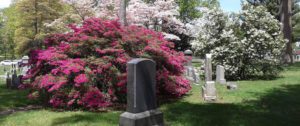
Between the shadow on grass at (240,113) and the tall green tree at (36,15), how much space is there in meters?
26.8

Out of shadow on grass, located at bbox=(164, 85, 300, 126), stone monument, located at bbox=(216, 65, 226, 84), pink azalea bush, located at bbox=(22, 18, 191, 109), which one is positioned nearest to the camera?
shadow on grass, located at bbox=(164, 85, 300, 126)

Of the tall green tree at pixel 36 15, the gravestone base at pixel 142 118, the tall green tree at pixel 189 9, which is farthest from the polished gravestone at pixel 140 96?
the tall green tree at pixel 189 9

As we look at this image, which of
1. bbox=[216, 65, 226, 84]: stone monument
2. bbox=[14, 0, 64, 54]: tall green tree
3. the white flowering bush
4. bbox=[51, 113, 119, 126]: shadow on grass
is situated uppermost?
bbox=[14, 0, 64, 54]: tall green tree

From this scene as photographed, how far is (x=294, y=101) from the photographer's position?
8914mm

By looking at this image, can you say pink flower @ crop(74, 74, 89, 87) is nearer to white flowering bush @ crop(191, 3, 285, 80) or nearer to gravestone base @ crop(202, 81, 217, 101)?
gravestone base @ crop(202, 81, 217, 101)

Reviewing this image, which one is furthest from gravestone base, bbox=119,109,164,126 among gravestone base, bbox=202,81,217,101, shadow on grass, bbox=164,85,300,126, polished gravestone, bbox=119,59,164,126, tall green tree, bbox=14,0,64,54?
tall green tree, bbox=14,0,64,54

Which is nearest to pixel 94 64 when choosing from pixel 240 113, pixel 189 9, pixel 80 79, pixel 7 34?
pixel 80 79

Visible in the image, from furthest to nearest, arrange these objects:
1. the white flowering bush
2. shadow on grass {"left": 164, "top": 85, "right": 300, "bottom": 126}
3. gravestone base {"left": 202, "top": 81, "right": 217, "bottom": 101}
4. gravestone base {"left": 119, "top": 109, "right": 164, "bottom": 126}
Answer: the white flowering bush, gravestone base {"left": 202, "top": 81, "right": 217, "bottom": 101}, shadow on grass {"left": 164, "top": 85, "right": 300, "bottom": 126}, gravestone base {"left": 119, "top": 109, "right": 164, "bottom": 126}

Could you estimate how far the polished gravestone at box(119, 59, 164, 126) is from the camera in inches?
214

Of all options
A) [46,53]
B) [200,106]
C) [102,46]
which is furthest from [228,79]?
[46,53]

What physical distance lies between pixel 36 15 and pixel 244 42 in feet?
82.4

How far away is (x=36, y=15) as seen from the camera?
33.0 m

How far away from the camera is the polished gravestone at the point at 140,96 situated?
543 centimetres

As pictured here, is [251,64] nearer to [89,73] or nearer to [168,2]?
[89,73]
